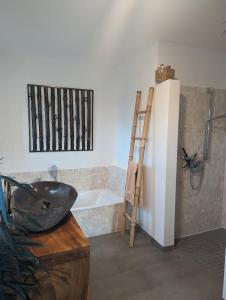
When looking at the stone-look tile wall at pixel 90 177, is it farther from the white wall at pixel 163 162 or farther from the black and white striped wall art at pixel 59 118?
the white wall at pixel 163 162

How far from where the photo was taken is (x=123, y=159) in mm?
3572

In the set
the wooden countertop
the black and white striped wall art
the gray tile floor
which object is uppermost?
the black and white striped wall art

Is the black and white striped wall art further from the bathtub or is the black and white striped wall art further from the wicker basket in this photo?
the wicker basket

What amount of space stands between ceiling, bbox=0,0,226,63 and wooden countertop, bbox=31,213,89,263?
5.71ft

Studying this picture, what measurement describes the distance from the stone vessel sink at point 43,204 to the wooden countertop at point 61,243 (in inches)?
2.0

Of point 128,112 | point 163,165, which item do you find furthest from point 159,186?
point 128,112

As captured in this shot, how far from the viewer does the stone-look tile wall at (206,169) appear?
112 inches

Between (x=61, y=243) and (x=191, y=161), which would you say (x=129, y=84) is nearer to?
(x=191, y=161)

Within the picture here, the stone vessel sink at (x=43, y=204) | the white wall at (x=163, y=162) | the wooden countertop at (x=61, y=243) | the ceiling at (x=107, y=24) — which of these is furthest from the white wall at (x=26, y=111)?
the wooden countertop at (x=61, y=243)

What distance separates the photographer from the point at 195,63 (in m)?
2.83

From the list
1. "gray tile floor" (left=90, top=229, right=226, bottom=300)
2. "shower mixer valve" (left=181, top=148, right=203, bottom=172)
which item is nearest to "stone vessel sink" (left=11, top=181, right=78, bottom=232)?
"gray tile floor" (left=90, top=229, right=226, bottom=300)

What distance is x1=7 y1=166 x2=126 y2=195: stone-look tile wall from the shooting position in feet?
11.0

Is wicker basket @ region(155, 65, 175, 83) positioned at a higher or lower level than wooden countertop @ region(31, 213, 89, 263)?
higher

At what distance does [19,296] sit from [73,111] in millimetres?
2816
